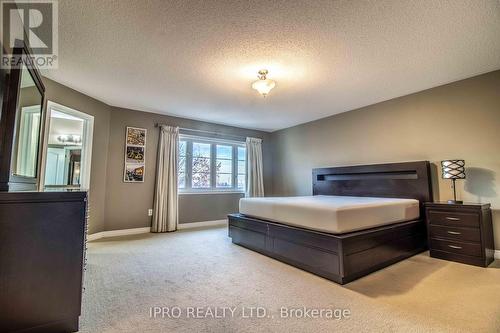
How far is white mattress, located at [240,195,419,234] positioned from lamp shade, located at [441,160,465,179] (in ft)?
1.86

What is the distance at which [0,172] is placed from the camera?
1.47 meters

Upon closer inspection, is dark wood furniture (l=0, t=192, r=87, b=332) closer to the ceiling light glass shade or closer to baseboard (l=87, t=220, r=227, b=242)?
the ceiling light glass shade

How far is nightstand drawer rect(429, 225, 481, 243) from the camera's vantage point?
2.73 m

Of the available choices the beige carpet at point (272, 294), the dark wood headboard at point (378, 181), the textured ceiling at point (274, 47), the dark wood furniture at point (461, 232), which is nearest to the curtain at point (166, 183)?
the textured ceiling at point (274, 47)

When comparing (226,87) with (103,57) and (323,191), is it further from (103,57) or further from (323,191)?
(323,191)

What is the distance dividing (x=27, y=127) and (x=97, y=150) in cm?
228

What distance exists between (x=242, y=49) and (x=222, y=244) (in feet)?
9.17

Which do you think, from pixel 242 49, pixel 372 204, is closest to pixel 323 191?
pixel 372 204

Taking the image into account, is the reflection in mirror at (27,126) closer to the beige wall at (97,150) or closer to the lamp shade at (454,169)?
the beige wall at (97,150)

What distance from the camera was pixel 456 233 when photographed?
288 centimetres

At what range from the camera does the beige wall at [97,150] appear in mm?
3756

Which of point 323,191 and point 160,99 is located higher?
point 160,99

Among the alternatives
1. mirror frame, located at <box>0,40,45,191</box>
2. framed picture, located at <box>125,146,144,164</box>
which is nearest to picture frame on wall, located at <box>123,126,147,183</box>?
framed picture, located at <box>125,146,144,164</box>

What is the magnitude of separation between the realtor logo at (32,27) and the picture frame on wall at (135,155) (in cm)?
201
